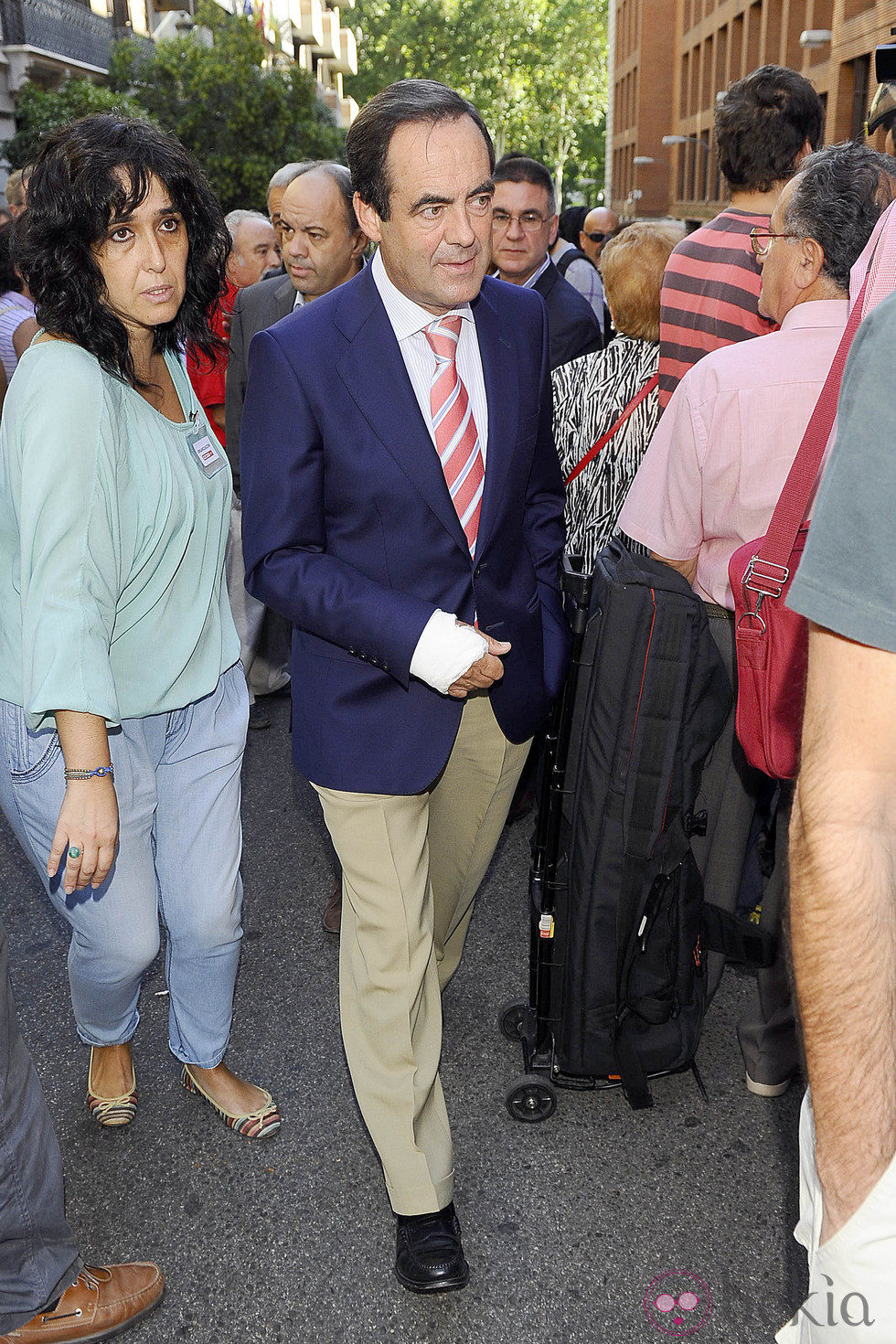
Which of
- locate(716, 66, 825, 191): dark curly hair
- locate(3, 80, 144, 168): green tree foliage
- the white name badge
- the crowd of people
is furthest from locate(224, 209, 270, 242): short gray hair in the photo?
locate(3, 80, 144, 168): green tree foliage

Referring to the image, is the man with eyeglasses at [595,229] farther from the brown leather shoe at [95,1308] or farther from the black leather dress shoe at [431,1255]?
the brown leather shoe at [95,1308]

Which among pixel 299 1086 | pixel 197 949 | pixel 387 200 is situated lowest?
pixel 299 1086

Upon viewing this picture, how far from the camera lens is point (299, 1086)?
10.8ft

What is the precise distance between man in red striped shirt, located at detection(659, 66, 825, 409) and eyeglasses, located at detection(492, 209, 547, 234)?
64.3 inches

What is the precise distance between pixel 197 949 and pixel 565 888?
905mm

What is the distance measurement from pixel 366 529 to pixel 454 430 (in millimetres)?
295

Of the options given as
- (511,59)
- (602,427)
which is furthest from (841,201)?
(511,59)

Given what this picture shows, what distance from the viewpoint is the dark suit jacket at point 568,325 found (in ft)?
17.0

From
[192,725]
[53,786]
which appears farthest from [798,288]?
[53,786]

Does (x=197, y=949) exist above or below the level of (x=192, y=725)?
below

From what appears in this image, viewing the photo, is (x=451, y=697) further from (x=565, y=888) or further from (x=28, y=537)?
(x=28, y=537)

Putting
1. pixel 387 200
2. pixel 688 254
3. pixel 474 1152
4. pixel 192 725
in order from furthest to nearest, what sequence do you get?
pixel 688 254, pixel 474 1152, pixel 192 725, pixel 387 200

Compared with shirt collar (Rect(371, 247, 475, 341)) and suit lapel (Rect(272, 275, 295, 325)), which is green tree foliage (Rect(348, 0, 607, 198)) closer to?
suit lapel (Rect(272, 275, 295, 325))

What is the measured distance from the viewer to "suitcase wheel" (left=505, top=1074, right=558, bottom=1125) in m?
3.10
